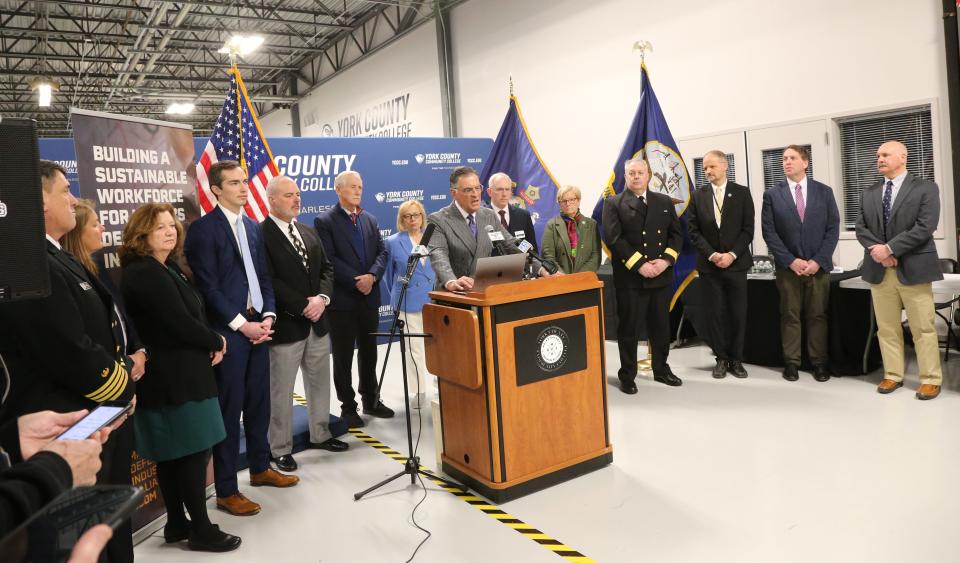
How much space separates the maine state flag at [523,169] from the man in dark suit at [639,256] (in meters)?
1.94

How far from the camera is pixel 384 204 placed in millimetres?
8531

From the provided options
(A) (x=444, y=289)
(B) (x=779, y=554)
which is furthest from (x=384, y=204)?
(B) (x=779, y=554)

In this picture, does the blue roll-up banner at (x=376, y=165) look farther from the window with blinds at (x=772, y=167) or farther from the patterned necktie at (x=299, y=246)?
the window with blinds at (x=772, y=167)

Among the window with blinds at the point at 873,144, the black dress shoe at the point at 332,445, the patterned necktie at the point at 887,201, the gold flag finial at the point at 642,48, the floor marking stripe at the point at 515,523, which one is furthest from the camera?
the gold flag finial at the point at 642,48

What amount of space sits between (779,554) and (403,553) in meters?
1.46

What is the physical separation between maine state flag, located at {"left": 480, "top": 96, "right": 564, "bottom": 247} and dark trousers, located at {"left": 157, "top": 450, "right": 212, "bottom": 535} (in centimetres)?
472

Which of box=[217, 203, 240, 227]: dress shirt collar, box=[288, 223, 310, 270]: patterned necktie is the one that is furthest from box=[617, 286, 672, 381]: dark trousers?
box=[217, 203, 240, 227]: dress shirt collar

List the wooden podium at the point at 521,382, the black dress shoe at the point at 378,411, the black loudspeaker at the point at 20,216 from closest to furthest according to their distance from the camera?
the black loudspeaker at the point at 20,216
the wooden podium at the point at 521,382
the black dress shoe at the point at 378,411

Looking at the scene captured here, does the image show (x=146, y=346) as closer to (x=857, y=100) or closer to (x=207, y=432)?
(x=207, y=432)

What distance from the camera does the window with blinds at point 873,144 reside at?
18.5ft

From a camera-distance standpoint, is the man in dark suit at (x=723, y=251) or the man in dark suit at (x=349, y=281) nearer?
the man in dark suit at (x=349, y=281)

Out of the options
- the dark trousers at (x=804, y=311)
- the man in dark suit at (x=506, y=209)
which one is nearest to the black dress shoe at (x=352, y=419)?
the man in dark suit at (x=506, y=209)

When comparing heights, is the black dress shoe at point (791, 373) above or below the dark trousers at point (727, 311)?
below

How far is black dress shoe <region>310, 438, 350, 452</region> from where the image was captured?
4.20 metres
